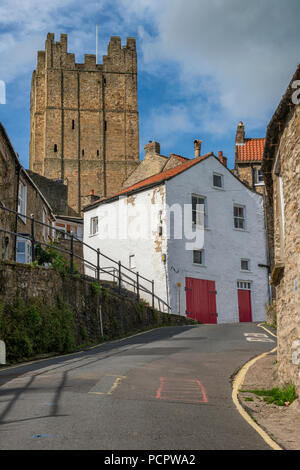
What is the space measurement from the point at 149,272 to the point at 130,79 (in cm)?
5354

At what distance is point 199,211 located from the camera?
3234 cm

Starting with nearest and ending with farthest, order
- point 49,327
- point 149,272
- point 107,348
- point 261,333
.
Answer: point 49,327
point 107,348
point 261,333
point 149,272

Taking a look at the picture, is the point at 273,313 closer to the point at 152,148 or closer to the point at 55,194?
the point at 152,148

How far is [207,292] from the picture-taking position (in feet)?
104

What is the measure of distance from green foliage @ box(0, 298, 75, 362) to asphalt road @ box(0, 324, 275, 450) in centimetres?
94

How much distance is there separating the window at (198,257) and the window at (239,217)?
3.69 meters

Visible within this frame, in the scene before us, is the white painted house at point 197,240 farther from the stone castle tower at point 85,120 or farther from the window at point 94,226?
the stone castle tower at point 85,120

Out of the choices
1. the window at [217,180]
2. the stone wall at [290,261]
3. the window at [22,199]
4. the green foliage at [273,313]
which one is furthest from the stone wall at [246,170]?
the stone wall at [290,261]

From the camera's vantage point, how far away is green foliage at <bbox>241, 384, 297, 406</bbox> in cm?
897

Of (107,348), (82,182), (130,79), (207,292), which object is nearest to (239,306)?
(207,292)

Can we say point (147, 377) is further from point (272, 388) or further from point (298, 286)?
point (298, 286)

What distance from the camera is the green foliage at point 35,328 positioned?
1379cm

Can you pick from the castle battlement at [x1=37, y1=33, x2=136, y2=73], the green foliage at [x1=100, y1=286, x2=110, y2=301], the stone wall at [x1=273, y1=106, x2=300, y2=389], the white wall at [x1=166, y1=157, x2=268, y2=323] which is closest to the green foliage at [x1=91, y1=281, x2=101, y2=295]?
the green foliage at [x1=100, y1=286, x2=110, y2=301]

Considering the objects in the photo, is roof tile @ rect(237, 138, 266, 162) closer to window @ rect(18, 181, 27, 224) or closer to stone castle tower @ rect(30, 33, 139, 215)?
window @ rect(18, 181, 27, 224)
